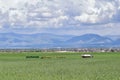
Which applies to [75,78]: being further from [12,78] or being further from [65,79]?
[12,78]

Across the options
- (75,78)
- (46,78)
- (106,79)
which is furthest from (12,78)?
(106,79)

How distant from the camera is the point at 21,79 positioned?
44844 millimetres

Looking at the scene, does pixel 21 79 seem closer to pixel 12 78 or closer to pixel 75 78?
pixel 12 78

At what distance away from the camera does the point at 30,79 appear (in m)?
44.8

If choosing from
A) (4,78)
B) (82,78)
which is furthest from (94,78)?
(4,78)

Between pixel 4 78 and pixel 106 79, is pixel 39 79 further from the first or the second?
pixel 106 79

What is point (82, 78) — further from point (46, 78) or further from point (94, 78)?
point (46, 78)

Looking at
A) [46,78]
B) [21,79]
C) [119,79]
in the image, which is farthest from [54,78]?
[119,79]

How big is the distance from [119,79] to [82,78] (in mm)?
4382

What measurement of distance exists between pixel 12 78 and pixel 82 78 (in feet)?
27.3

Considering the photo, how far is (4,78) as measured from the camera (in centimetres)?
4562

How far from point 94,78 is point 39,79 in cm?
649

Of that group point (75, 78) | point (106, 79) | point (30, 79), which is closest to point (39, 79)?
point (30, 79)

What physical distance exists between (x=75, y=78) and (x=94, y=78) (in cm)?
224
